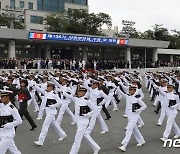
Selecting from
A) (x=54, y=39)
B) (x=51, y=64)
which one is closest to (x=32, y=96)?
(x=51, y=64)

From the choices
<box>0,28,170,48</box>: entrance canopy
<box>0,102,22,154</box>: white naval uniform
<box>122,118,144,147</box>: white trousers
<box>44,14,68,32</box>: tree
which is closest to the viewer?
<box>0,102,22,154</box>: white naval uniform

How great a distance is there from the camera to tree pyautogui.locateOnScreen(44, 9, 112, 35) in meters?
57.8

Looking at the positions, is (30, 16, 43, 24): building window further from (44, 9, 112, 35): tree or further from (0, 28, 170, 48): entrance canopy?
(0, 28, 170, 48): entrance canopy

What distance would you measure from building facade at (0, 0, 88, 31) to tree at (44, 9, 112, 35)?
614 cm

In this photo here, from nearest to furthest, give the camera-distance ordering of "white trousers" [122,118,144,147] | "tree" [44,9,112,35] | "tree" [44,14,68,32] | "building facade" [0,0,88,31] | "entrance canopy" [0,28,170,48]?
"white trousers" [122,118,144,147], "entrance canopy" [0,28,170,48], "tree" [44,14,68,32], "tree" [44,9,112,35], "building facade" [0,0,88,31]

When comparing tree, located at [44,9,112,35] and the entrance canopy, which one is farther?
tree, located at [44,9,112,35]

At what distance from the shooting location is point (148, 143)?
1006 cm

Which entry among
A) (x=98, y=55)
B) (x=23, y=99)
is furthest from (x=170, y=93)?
(x=98, y=55)

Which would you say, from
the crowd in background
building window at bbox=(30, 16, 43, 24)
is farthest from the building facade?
the crowd in background

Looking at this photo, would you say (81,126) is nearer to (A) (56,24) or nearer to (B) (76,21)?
(A) (56,24)

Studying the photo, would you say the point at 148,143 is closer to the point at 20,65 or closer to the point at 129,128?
the point at 129,128

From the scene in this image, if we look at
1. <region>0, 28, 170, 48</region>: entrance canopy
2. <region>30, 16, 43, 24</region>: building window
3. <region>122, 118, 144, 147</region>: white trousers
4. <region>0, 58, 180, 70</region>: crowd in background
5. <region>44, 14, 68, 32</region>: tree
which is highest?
<region>30, 16, 43, 24</region>: building window

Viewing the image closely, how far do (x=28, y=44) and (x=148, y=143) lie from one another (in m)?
36.8

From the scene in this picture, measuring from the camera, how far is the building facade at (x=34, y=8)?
6475 cm
